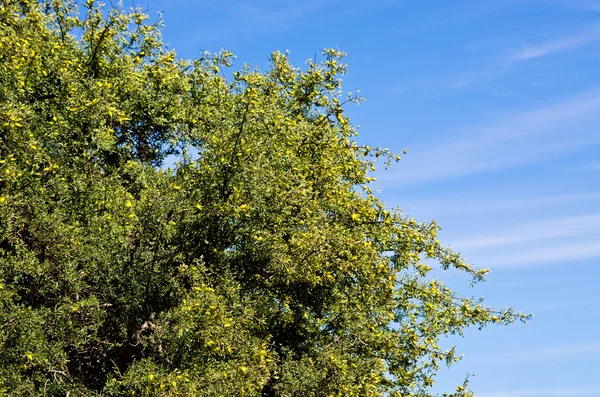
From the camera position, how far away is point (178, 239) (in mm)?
17312

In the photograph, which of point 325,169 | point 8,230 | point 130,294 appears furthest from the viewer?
point 325,169

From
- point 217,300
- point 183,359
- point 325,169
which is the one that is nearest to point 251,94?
point 325,169

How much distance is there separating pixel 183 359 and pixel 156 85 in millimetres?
9007

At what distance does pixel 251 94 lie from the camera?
1845cm

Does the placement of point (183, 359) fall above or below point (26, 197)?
below

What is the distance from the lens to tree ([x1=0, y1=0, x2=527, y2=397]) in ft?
51.5

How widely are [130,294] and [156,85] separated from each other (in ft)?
23.9

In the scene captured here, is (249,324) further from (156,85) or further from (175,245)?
(156,85)

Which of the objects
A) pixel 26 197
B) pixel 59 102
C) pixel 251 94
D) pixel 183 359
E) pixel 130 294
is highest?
pixel 251 94

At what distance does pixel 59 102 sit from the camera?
1842cm

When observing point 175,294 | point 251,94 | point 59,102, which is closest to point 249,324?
point 175,294

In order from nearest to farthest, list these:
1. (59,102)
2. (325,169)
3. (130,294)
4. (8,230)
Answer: (8,230)
(130,294)
(59,102)
(325,169)

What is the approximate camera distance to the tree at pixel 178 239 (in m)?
15.7

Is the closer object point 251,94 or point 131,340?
point 131,340
